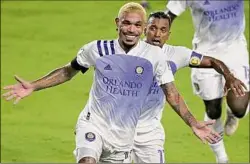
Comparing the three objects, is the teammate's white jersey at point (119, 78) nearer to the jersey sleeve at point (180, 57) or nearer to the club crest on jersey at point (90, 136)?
the club crest on jersey at point (90, 136)

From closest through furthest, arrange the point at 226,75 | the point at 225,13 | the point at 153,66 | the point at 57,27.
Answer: the point at 153,66 → the point at 226,75 → the point at 225,13 → the point at 57,27

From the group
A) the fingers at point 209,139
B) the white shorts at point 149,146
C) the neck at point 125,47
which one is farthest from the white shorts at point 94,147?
the fingers at point 209,139

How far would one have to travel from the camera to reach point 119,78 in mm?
8570

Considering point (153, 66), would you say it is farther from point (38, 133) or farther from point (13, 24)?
point (13, 24)

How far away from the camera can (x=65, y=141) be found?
12992 mm

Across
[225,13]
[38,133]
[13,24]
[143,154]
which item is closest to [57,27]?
[13,24]

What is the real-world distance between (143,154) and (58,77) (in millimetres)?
1273

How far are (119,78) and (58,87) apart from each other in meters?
7.47

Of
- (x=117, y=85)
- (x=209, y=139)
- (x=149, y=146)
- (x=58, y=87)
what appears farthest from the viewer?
(x=58, y=87)

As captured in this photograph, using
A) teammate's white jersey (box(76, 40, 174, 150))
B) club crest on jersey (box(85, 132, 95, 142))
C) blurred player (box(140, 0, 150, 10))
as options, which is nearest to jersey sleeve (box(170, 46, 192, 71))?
teammate's white jersey (box(76, 40, 174, 150))

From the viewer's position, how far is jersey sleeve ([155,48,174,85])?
8461mm

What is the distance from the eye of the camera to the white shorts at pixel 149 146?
9414mm

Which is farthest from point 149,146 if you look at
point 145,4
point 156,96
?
point 145,4

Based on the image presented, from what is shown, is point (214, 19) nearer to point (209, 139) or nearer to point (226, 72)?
point (226, 72)
